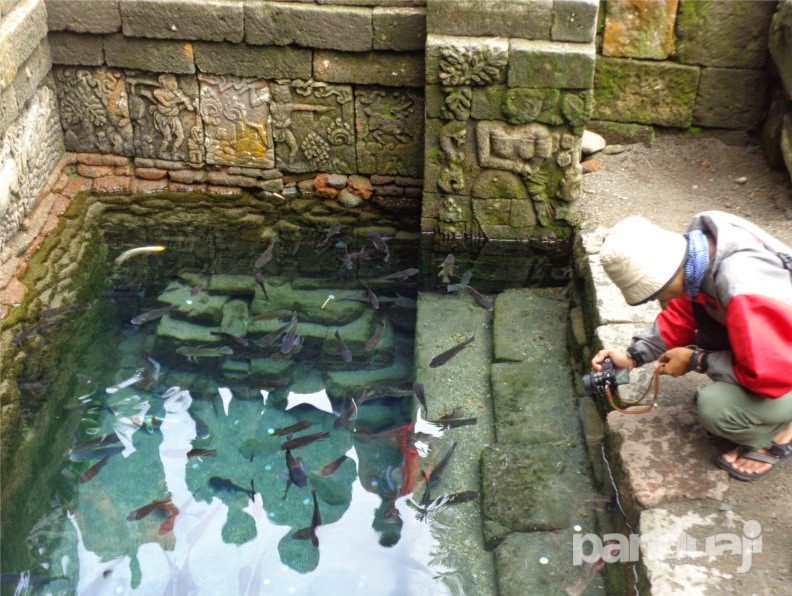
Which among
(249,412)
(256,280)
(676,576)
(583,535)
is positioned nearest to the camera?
(676,576)

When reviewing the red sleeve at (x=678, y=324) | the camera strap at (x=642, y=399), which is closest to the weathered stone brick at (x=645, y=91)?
the camera strap at (x=642, y=399)

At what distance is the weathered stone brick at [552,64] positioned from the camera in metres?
5.66

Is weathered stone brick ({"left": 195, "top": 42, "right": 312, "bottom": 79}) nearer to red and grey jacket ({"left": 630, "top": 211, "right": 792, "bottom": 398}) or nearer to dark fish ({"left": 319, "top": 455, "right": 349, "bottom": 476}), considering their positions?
dark fish ({"left": 319, "top": 455, "right": 349, "bottom": 476})

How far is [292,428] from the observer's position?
4.70m

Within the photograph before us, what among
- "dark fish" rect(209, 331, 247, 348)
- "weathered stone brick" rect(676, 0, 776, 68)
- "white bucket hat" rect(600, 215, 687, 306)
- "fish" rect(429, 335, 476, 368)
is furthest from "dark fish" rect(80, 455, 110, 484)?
"weathered stone brick" rect(676, 0, 776, 68)

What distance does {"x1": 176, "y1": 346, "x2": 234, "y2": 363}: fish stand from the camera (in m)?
5.24

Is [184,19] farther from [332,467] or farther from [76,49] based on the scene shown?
[332,467]

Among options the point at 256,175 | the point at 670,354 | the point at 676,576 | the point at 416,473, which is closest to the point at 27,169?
the point at 256,175

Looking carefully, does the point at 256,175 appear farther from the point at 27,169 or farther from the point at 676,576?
the point at 676,576

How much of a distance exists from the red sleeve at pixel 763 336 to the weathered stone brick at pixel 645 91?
4.16 meters

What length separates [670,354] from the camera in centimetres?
370

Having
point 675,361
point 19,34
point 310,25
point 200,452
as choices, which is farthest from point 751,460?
point 19,34

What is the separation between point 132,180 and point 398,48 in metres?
2.42

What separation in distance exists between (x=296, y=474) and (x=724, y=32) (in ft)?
15.5
